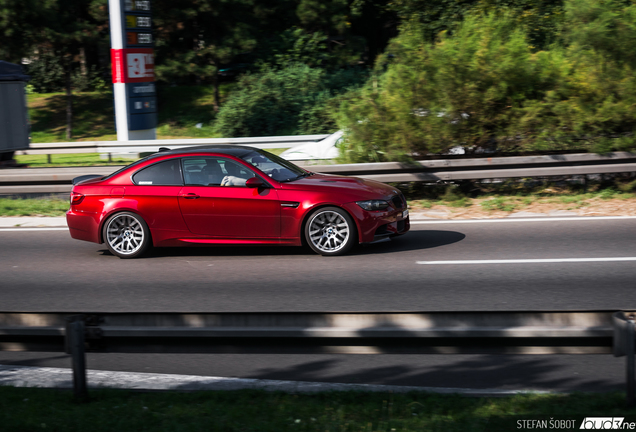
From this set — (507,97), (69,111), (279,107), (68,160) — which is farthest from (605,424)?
(69,111)

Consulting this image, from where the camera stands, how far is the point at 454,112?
12.4m

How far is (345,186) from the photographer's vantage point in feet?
29.1

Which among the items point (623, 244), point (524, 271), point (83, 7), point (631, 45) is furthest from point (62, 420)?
point (83, 7)

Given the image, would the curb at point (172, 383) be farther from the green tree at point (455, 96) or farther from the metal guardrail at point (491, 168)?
the green tree at point (455, 96)

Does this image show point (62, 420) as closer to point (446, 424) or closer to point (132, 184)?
point (446, 424)

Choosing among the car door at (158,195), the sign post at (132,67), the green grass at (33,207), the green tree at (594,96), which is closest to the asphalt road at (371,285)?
the car door at (158,195)

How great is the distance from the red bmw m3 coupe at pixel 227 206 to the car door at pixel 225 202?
0.01 m

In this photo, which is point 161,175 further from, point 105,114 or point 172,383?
point 105,114

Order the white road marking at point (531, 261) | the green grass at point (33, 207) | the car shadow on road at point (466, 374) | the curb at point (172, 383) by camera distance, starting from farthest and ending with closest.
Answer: the green grass at point (33, 207), the white road marking at point (531, 261), the car shadow on road at point (466, 374), the curb at point (172, 383)

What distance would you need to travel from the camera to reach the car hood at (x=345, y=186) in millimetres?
8773

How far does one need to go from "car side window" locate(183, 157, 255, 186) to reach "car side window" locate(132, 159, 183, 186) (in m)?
0.12

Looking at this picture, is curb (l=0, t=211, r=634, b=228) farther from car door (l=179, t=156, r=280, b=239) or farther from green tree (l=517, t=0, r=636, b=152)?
car door (l=179, t=156, r=280, b=239)

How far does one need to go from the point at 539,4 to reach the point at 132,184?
784 inches

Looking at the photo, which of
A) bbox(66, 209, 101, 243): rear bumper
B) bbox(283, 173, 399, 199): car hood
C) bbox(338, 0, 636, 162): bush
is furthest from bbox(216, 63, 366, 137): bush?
bbox(66, 209, 101, 243): rear bumper
